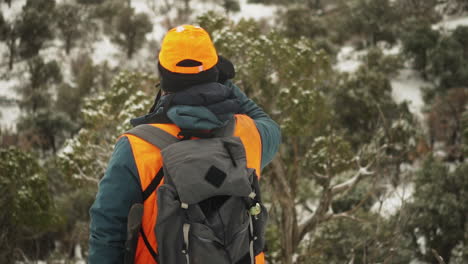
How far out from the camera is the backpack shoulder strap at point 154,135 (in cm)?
162

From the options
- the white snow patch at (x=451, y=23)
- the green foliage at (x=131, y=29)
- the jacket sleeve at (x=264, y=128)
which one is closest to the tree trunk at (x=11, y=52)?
the green foliage at (x=131, y=29)

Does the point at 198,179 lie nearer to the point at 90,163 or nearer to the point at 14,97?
the point at 90,163

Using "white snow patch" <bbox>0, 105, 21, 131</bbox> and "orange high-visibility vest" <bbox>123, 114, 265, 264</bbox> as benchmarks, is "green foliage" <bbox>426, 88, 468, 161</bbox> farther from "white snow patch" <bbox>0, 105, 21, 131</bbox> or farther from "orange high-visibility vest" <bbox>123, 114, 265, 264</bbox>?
"white snow patch" <bbox>0, 105, 21, 131</bbox>

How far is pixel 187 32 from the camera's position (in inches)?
68.1

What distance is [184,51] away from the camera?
67.2 inches

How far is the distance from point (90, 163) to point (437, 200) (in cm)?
935

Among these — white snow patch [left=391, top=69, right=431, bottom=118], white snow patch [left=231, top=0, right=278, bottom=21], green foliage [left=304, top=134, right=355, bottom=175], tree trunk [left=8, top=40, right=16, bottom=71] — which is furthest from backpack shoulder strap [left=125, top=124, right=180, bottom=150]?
white snow patch [left=231, top=0, right=278, bottom=21]

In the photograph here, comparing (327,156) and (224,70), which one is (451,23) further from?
(224,70)

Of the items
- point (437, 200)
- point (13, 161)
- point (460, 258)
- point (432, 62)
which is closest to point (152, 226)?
point (13, 161)

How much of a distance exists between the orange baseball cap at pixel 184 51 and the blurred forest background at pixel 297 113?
9.52 ft

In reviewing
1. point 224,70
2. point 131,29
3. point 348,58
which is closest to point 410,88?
point 348,58

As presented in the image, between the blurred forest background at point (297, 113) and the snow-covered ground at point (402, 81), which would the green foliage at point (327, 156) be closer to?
the blurred forest background at point (297, 113)

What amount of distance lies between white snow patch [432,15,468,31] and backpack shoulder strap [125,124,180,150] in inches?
1066

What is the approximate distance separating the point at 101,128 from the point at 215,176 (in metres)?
7.42
